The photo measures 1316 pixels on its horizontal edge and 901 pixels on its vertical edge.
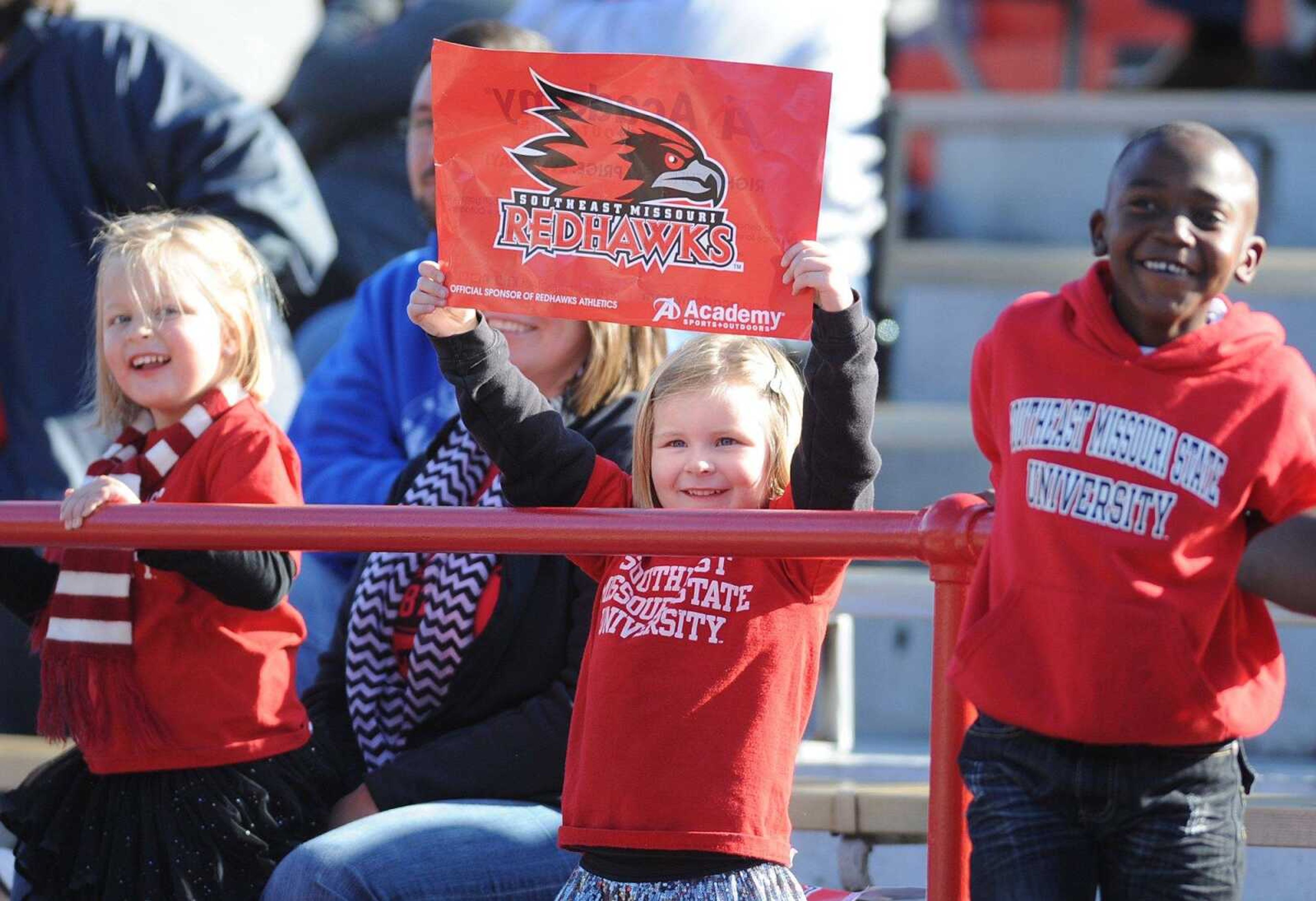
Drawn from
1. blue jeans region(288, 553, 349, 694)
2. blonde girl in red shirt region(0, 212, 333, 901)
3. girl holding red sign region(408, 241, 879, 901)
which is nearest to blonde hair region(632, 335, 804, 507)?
girl holding red sign region(408, 241, 879, 901)

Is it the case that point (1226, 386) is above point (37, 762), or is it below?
above

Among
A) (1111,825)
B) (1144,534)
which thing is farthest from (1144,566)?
(1111,825)

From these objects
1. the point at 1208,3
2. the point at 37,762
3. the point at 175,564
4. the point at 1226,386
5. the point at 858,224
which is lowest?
the point at 37,762

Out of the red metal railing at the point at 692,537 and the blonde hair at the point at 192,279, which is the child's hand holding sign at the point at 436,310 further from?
the blonde hair at the point at 192,279

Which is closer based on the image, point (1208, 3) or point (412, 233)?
point (412, 233)

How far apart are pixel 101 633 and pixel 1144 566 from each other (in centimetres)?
153

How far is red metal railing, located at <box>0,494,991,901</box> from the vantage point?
2.28 meters

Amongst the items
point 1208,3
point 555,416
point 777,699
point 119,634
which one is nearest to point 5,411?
point 119,634

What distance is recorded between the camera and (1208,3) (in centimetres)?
959

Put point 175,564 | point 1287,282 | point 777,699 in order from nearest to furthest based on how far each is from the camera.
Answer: point 777,699 → point 175,564 → point 1287,282

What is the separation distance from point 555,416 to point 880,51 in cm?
308

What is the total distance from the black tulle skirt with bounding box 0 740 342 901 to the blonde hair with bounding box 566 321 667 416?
0.74 m

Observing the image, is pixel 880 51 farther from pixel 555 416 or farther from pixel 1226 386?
pixel 1226 386

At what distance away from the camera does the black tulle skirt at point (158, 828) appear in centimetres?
270
